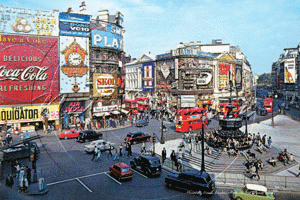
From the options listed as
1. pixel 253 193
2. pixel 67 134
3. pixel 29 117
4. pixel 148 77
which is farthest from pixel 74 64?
pixel 253 193

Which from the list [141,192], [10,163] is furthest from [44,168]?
[141,192]

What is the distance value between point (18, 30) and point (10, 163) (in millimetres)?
23061

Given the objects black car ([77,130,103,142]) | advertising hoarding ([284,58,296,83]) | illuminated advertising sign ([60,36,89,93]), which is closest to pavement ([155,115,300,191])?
→ black car ([77,130,103,142])

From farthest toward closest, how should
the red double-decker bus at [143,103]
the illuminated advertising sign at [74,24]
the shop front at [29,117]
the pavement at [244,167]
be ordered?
1. the red double-decker bus at [143,103]
2. the illuminated advertising sign at [74,24]
3. the shop front at [29,117]
4. the pavement at [244,167]

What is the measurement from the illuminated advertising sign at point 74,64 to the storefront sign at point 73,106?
215cm

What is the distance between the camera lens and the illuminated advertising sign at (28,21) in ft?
119

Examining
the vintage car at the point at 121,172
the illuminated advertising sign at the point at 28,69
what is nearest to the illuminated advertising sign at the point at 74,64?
the illuminated advertising sign at the point at 28,69

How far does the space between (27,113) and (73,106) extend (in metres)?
7.61

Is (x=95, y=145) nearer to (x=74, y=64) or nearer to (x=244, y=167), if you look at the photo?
(x=244, y=167)

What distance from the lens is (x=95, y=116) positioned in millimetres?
46125

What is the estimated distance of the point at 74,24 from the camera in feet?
137

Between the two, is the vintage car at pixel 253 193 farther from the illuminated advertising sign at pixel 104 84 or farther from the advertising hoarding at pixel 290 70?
the advertising hoarding at pixel 290 70

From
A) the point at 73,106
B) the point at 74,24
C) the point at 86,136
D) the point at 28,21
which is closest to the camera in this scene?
the point at 86,136

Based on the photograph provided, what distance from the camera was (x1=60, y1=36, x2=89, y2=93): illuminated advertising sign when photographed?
136 ft
